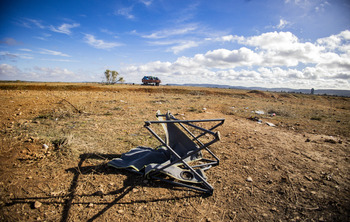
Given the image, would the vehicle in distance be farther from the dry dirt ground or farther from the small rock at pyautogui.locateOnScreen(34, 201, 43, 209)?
the small rock at pyautogui.locateOnScreen(34, 201, 43, 209)

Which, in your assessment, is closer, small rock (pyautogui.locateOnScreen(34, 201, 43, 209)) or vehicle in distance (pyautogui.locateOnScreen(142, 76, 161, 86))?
small rock (pyautogui.locateOnScreen(34, 201, 43, 209))

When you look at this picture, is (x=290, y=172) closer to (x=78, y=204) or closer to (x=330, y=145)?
(x=330, y=145)

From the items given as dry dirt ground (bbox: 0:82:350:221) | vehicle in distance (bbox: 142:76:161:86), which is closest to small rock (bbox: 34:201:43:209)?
dry dirt ground (bbox: 0:82:350:221)

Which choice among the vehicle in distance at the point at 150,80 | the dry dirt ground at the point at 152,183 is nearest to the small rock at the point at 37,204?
the dry dirt ground at the point at 152,183

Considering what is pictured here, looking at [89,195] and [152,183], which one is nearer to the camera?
[89,195]

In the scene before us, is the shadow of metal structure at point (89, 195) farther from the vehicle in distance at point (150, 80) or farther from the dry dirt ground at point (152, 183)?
the vehicle in distance at point (150, 80)

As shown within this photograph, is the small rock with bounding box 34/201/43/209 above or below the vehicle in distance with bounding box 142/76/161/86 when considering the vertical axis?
below

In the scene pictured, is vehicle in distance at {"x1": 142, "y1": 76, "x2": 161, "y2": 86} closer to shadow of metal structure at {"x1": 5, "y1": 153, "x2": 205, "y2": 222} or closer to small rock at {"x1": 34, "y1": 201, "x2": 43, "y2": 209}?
shadow of metal structure at {"x1": 5, "y1": 153, "x2": 205, "y2": 222}

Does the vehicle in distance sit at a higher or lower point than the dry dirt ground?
higher

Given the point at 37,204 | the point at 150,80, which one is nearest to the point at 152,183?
the point at 37,204

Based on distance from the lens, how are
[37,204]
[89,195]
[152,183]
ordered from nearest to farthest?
1. [37,204]
2. [89,195]
3. [152,183]

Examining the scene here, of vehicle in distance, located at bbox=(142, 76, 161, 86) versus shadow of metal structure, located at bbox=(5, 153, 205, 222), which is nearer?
shadow of metal structure, located at bbox=(5, 153, 205, 222)

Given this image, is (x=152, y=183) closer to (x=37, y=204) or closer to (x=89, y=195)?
(x=89, y=195)

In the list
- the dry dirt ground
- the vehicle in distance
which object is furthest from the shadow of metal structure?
the vehicle in distance
